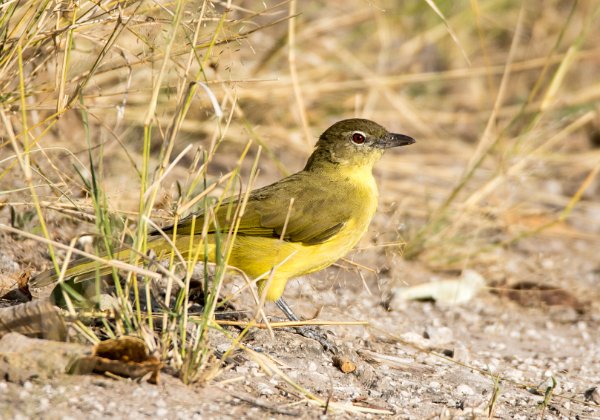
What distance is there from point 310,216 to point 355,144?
2.51 ft

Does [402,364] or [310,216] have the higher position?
[310,216]

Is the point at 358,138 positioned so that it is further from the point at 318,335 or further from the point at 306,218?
the point at 318,335

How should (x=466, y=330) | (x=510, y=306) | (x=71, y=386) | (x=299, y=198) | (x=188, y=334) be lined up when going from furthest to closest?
(x=510, y=306), (x=466, y=330), (x=299, y=198), (x=188, y=334), (x=71, y=386)

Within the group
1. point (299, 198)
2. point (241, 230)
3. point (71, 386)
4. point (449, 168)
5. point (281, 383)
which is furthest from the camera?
point (449, 168)

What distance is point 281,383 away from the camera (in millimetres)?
3520

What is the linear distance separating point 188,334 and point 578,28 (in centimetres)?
710

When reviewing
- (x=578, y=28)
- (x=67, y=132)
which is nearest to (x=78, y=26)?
(x=67, y=132)

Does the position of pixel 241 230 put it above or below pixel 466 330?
above

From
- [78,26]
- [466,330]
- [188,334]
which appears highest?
[78,26]

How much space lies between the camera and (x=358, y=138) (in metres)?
5.16

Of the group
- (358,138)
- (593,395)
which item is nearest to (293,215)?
(358,138)

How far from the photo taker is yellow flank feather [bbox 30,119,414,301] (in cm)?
428

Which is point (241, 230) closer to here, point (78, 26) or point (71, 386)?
point (78, 26)

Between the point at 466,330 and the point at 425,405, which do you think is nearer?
the point at 425,405
